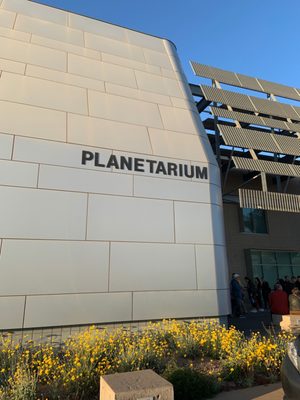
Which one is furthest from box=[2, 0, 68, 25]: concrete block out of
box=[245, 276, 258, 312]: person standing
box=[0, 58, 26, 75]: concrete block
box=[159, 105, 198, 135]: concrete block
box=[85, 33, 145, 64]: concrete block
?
box=[245, 276, 258, 312]: person standing

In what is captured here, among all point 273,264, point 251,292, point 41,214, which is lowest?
point 251,292

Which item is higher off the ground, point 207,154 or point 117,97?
point 117,97

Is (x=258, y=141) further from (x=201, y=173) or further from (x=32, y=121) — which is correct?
(x=32, y=121)

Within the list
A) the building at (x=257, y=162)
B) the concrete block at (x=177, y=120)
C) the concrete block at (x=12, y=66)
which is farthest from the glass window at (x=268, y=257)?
the concrete block at (x=12, y=66)

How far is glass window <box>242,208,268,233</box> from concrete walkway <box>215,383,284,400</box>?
12.6 m

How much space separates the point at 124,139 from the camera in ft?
26.3

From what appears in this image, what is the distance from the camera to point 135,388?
3.30 metres

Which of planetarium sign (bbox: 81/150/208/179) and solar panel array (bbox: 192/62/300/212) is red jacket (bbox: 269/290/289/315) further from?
planetarium sign (bbox: 81/150/208/179)

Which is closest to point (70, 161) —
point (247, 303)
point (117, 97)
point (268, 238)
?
point (117, 97)

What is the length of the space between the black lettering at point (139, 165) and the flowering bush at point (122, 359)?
12.1 feet

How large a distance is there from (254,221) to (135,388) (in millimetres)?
15290

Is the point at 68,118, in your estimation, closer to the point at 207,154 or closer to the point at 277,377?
the point at 207,154

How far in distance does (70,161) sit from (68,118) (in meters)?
1.22

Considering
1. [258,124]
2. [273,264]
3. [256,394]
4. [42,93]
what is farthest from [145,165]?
[273,264]
